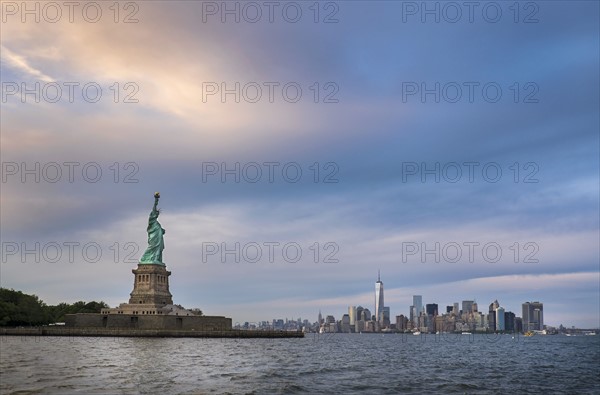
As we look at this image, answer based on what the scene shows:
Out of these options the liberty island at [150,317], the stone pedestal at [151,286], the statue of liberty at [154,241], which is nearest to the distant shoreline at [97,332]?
the liberty island at [150,317]

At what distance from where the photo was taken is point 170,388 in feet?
139

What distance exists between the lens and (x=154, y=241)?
152 metres

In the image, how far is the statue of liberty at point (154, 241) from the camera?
150 meters

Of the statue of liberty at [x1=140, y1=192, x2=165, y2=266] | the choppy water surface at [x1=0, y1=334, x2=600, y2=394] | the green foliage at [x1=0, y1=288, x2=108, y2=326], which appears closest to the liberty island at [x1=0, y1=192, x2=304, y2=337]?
the statue of liberty at [x1=140, y1=192, x2=165, y2=266]

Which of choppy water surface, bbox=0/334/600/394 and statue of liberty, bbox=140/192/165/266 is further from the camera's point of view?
statue of liberty, bbox=140/192/165/266

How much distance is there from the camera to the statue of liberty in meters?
150

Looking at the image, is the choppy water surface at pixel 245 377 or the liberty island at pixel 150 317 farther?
the liberty island at pixel 150 317

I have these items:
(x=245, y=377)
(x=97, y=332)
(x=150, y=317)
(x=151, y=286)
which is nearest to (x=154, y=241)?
(x=151, y=286)

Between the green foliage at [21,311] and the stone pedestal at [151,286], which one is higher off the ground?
the stone pedestal at [151,286]

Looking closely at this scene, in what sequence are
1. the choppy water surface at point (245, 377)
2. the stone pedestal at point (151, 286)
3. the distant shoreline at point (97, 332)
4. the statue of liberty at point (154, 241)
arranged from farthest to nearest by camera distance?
the statue of liberty at point (154, 241)
the stone pedestal at point (151, 286)
the distant shoreline at point (97, 332)
the choppy water surface at point (245, 377)

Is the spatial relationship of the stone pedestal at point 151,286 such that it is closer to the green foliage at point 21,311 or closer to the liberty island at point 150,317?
the liberty island at point 150,317

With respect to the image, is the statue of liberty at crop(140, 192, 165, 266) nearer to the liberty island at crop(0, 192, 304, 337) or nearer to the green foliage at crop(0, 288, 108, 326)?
the liberty island at crop(0, 192, 304, 337)

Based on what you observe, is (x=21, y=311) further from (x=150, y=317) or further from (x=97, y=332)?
(x=150, y=317)

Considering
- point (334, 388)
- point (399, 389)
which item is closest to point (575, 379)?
point (399, 389)
